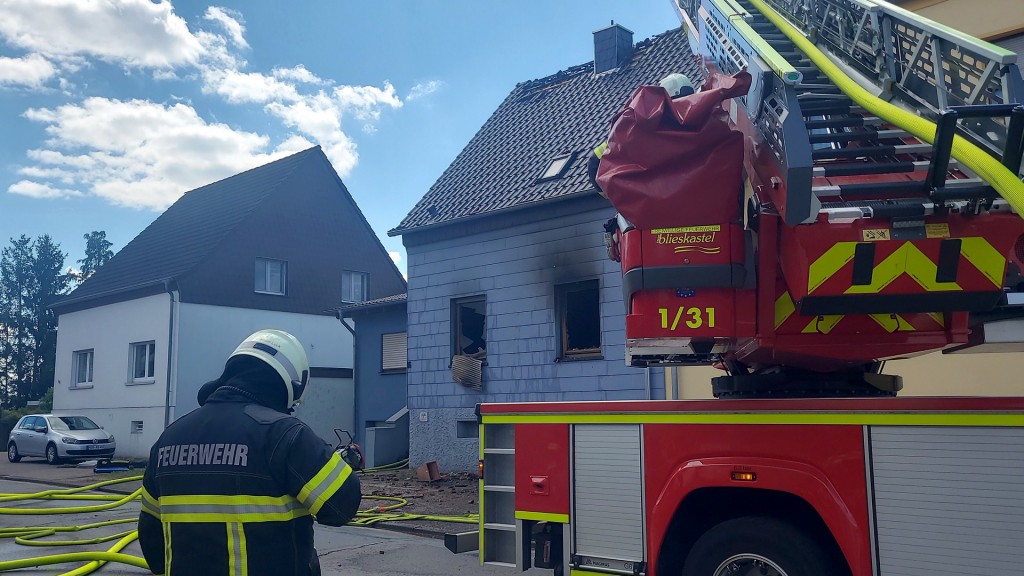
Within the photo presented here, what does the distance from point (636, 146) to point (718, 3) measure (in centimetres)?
212

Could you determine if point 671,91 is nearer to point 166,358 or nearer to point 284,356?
point 284,356

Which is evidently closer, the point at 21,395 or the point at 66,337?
the point at 66,337

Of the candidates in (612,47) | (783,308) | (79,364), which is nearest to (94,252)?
(79,364)

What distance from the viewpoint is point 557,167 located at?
582 inches

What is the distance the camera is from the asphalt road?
24.9 ft

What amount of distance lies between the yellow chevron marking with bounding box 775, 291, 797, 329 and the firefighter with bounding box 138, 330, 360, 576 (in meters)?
2.45

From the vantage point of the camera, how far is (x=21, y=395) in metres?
45.7

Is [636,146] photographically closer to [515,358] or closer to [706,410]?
[706,410]

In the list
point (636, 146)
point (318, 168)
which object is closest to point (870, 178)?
point (636, 146)

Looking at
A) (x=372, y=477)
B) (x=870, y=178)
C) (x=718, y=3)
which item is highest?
(x=718, y=3)

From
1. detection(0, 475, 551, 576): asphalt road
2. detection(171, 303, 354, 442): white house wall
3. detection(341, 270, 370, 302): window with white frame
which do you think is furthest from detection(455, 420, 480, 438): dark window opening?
detection(341, 270, 370, 302): window with white frame

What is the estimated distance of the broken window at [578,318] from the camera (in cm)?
1344

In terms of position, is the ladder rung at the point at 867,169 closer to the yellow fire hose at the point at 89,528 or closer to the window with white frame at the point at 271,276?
the yellow fire hose at the point at 89,528

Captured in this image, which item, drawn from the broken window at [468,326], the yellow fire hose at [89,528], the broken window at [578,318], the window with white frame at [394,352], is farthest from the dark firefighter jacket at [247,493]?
the window with white frame at [394,352]
